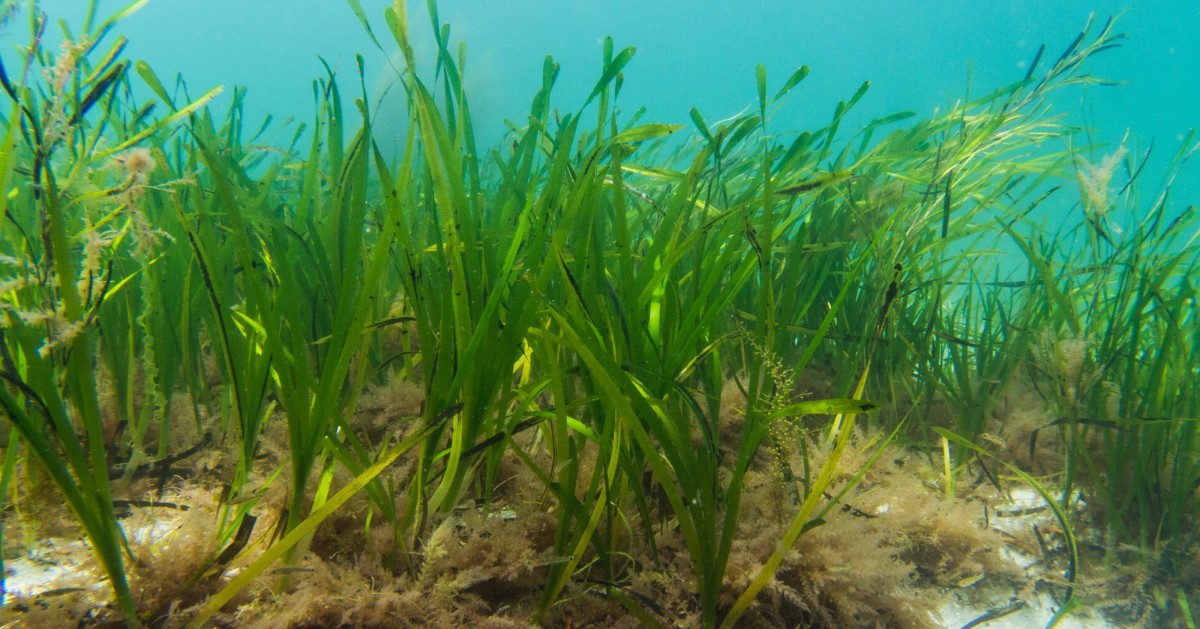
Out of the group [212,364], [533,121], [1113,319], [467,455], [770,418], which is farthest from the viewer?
[212,364]

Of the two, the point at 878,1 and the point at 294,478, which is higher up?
the point at 878,1

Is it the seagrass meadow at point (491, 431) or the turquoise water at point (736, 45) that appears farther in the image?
Result: the turquoise water at point (736, 45)

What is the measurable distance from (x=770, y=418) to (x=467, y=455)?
2.15 feet

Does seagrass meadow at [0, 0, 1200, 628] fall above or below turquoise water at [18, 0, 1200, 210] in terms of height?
below

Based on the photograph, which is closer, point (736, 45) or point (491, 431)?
point (491, 431)

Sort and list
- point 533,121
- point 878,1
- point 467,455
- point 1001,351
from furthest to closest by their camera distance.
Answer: point 878,1, point 1001,351, point 533,121, point 467,455

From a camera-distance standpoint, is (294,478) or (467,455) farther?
(467,455)

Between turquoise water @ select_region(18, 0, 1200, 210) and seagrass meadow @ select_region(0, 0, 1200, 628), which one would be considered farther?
turquoise water @ select_region(18, 0, 1200, 210)

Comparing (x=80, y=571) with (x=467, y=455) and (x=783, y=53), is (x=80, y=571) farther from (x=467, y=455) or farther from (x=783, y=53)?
(x=783, y=53)

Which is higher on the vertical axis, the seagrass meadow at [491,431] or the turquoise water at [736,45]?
the turquoise water at [736,45]

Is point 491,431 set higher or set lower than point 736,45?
lower

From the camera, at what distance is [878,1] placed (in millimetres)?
81500

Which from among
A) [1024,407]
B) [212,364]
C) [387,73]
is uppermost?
[387,73]

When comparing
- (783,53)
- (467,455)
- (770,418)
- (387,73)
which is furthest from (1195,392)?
(783,53)
